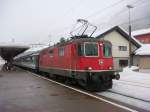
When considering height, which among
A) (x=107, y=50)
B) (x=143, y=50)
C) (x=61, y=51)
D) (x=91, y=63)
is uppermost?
(x=143, y=50)

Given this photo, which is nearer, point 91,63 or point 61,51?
point 91,63

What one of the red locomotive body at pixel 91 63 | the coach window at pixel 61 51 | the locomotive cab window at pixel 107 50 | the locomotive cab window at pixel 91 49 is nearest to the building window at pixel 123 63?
the coach window at pixel 61 51

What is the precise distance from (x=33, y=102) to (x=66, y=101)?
140 centimetres

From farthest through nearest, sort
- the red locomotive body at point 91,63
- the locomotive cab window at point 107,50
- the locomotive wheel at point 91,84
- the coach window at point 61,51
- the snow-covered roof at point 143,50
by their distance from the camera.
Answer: the snow-covered roof at point 143,50
the coach window at point 61,51
the locomotive cab window at point 107,50
the red locomotive body at point 91,63
the locomotive wheel at point 91,84

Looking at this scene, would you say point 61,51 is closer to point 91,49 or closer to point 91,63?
point 91,49

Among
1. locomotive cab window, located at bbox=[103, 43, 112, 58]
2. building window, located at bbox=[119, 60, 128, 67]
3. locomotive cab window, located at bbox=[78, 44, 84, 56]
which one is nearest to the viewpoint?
locomotive cab window, located at bbox=[78, 44, 84, 56]

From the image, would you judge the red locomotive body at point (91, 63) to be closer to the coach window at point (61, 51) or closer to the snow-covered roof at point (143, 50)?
the coach window at point (61, 51)

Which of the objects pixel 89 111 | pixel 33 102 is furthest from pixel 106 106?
pixel 33 102

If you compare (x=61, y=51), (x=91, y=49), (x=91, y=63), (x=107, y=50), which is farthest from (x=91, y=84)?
(x=61, y=51)

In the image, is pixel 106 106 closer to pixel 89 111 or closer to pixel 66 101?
pixel 89 111

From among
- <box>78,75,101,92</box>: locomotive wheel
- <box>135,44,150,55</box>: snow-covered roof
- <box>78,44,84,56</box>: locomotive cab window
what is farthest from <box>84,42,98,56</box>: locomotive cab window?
<box>135,44,150,55</box>: snow-covered roof

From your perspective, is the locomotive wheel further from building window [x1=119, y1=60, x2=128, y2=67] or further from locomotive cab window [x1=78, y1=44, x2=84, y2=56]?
building window [x1=119, y1=60, x2=128, y2=67]

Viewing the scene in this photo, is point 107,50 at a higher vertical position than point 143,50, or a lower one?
lower

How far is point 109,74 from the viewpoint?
51.6 feet
